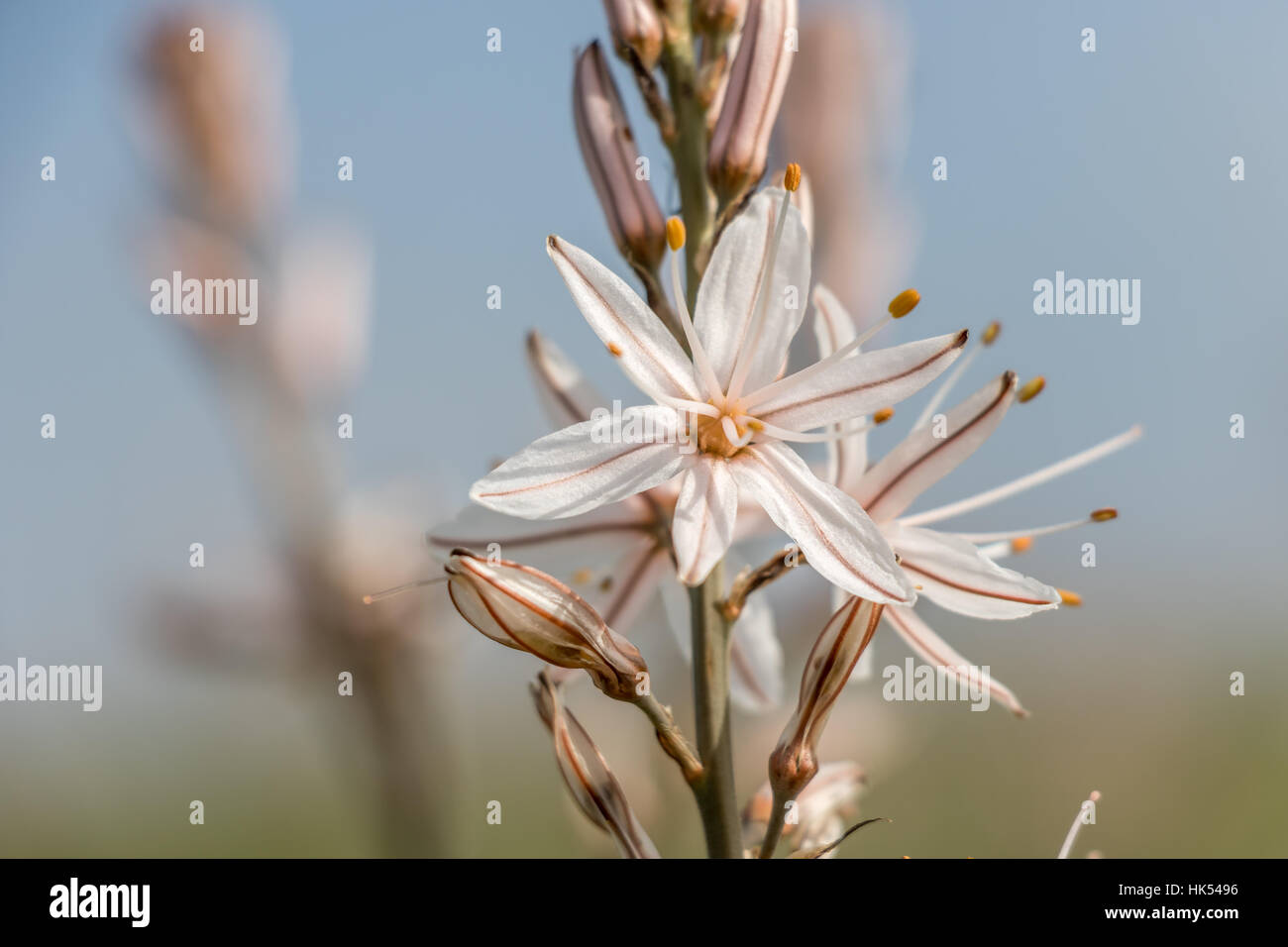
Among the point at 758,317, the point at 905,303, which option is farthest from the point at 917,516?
the point at 758,317

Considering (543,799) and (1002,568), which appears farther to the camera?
(543,799)

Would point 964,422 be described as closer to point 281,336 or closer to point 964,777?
point 281,336

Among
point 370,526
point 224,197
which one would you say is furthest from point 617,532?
point 224,197

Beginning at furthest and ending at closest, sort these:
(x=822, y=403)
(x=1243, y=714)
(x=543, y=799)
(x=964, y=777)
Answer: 1. (x=1243, y=714)
2. (x=964, y=777)
3. (x=543, y=799)
4. (x=822, y=403)

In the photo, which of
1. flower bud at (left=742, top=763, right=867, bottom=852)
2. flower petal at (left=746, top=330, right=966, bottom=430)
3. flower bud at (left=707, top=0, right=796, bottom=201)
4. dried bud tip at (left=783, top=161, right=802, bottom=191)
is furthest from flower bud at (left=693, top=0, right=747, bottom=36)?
flower bud at (left=742, top=763, right=867, bottom=852)
